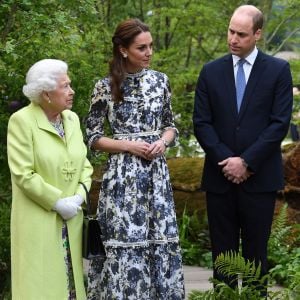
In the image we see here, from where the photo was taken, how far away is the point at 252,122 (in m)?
6.92

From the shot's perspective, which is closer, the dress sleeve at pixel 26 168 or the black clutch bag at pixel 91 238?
the dress sleeve at pixel 26 168

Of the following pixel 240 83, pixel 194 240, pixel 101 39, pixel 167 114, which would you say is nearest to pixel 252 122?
pixel 240 83

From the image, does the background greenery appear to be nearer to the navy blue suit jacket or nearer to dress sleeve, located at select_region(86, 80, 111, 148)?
dress sleeve, located at select_region(86, 80, 111, 148)

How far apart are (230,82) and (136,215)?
1168 mm

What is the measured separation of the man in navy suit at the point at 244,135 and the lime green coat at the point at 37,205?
121 centimetres

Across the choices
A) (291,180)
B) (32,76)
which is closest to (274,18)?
A: (291,180)

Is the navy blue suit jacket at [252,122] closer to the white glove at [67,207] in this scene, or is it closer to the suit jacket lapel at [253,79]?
the suit jacket lapel at [253,79]

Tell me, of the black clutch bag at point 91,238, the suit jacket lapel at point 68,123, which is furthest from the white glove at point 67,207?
the suit jacket lapel at point 68,123

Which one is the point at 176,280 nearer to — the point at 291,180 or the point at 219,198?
the point at 219,198

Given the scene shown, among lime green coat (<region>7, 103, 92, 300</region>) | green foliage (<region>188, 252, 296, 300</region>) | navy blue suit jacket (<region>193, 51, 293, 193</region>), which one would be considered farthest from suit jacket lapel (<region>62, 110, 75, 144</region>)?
green foliage (<region>188, 252, 296, 300</region>)

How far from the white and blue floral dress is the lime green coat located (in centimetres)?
66

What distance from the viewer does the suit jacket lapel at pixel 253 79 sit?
6.94 meters

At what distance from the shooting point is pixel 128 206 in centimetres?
692

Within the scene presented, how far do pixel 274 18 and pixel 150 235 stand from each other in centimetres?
678
